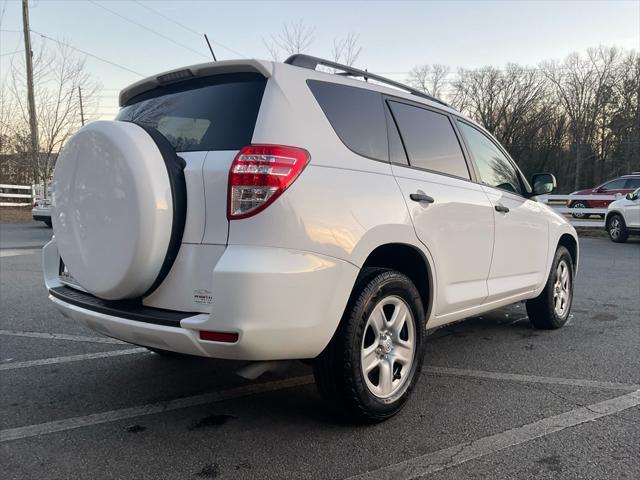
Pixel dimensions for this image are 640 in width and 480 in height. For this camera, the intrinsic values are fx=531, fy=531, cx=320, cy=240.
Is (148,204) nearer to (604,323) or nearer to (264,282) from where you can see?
(264,282)

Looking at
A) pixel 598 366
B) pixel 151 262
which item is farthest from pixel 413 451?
pixel 598 366

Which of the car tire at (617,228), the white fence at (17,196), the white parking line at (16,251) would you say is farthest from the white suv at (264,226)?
the white fence at (17,196)

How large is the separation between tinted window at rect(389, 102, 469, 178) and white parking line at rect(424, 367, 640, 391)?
1404mm

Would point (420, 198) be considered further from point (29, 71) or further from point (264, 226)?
point (29, 71)

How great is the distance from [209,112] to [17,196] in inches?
1020

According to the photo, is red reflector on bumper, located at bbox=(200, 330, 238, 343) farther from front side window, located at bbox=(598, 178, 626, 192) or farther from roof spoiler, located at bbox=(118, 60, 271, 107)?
front side window, located at bbox=(598, 178, 626, 192)

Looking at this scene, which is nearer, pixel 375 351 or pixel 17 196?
pixel 375 351

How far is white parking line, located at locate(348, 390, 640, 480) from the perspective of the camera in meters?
2.40

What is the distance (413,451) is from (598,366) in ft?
6.78

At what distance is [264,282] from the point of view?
7.66ft

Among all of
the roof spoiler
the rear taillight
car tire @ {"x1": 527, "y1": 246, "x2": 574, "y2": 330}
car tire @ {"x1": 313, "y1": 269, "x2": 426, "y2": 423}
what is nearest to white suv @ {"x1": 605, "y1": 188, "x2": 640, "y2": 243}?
car tire @ {"x1": 527, "y1": 246, "x2": 574, "y2": 330}

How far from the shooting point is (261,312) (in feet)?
7.71

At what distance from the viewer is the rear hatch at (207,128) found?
8.14 ft

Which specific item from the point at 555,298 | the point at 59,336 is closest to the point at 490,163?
the point at 555,298
